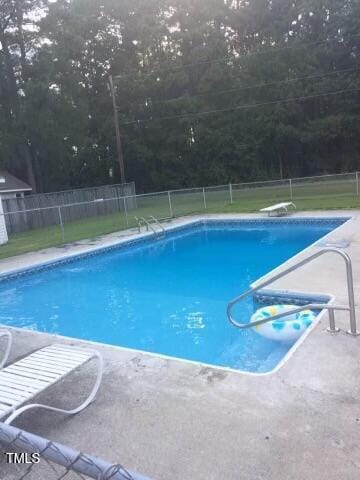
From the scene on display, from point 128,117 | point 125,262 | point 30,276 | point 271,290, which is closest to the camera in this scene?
point 271,290

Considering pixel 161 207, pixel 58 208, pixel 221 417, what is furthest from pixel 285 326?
pixel 161 207

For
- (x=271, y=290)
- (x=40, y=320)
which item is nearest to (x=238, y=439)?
(x=271, y=290)

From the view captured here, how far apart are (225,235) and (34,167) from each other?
63.3 ft

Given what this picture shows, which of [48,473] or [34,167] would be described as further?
[34,167]

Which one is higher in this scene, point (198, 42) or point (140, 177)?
point (198, 42)

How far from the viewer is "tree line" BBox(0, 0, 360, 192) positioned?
29000 millimetres

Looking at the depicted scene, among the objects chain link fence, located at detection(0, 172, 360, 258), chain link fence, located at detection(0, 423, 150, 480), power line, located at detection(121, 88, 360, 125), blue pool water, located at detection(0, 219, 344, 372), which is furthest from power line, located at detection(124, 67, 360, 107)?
chain link fence, located at detection(0, 423, 150, 480)

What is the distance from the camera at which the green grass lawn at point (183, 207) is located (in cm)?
1429

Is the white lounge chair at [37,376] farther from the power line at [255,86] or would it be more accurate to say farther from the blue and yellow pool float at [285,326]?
the power line at [255,86]

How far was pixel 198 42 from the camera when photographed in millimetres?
30797

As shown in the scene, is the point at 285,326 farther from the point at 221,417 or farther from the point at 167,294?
the point at 167,294

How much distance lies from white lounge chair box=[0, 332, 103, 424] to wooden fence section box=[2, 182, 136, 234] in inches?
484

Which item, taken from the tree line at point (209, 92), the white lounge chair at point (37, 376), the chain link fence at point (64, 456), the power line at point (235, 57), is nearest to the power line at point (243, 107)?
the tree line at point (209, 92)

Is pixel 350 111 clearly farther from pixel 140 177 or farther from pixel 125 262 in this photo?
pixel 125 262
